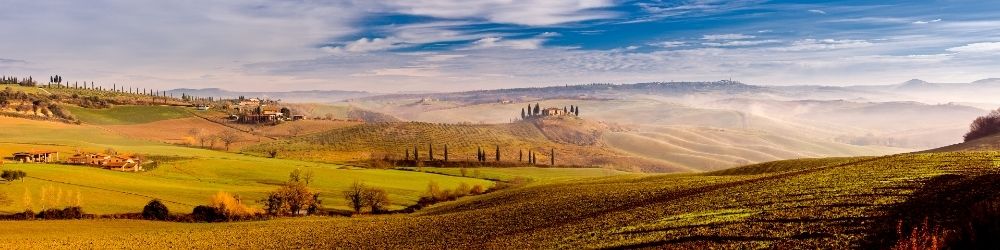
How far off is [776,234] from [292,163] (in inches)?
6517

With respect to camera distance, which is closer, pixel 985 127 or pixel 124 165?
pixel 124 165

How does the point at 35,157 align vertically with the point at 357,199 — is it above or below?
above

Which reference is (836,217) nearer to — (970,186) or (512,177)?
(970,186)

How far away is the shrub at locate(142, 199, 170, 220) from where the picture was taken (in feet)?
303

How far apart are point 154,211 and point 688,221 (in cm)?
7982

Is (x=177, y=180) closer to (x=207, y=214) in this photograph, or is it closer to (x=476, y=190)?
(x=207, y=214)

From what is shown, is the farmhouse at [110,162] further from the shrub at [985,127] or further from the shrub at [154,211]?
the shrub at [985,127]

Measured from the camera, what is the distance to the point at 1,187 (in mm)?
96688

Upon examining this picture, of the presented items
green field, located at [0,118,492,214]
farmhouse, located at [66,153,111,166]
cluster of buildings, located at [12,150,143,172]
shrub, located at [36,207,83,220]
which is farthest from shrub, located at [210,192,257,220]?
farmhouse, located at [66,153,111,166]

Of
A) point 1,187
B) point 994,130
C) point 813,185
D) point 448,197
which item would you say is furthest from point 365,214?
point 994,130

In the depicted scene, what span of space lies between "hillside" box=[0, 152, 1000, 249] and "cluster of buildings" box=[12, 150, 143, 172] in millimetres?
63759

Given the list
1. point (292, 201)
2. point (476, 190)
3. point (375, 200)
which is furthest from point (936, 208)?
point (476, 190)

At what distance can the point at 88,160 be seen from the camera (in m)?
147

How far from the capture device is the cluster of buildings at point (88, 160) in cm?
14312
